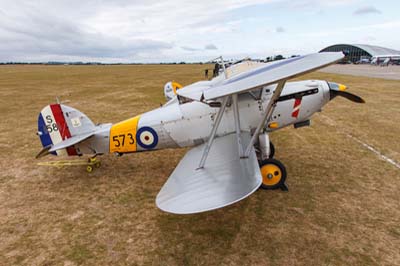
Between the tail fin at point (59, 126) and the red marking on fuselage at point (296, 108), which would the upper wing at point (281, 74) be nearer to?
the red marking on fuselage at point (296, 108)

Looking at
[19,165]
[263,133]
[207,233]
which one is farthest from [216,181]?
[19,165]

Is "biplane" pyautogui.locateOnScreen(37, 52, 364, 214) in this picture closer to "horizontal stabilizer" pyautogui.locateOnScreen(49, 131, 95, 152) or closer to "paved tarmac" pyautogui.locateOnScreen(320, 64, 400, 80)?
"horizontal stabilizer" pyautogui.locateOnScreen(49, 131, 95, 152)

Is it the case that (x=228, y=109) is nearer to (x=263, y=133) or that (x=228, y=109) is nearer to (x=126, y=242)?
(x=263, y=133)

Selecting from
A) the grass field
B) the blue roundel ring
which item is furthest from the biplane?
the grass field

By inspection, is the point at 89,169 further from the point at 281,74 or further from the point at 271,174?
the point at 281,74

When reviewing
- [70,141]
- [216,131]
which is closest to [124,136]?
[70,141]

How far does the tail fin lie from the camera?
242 inches

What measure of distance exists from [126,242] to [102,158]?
4.02 metres

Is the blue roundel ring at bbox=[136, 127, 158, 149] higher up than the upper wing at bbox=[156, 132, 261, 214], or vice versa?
the blue roundel ring at bbox=[136, 127, 158, 149]

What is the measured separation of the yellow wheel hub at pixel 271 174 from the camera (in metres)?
5.14

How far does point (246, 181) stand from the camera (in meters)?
3.56

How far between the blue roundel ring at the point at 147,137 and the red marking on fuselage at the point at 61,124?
178 cm

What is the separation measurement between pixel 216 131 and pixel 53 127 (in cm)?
391

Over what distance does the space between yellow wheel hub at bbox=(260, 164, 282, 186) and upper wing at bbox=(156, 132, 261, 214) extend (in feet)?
2.33
